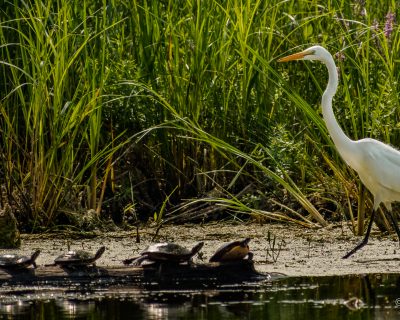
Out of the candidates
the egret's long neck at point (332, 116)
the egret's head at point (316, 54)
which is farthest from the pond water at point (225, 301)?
the egret's head at point (316, 54)

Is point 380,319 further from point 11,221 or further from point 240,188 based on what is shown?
point 240,188

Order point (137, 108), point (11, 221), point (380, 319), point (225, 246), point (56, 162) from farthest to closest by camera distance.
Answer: point (137, 108)
point (56, 162)
point (11, 221)
point (225, 246)
point (380, 319)

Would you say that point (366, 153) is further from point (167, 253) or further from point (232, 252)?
point (167, 253)

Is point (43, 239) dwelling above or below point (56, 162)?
below

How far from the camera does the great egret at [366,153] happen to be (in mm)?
7520

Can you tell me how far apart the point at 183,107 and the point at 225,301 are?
9.68 ft

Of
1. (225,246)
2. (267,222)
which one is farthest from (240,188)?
(225,246)

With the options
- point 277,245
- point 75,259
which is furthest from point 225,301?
point 277,245

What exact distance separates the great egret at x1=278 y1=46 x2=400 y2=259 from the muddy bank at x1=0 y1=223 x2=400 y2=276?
294 mm

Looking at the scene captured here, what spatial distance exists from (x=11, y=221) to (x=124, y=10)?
2279mm

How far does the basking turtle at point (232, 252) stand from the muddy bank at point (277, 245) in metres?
0.38

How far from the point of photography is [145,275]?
20.8 ft

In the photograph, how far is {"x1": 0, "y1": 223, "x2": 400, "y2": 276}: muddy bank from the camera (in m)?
6.94

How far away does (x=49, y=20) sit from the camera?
8562 millimetres
